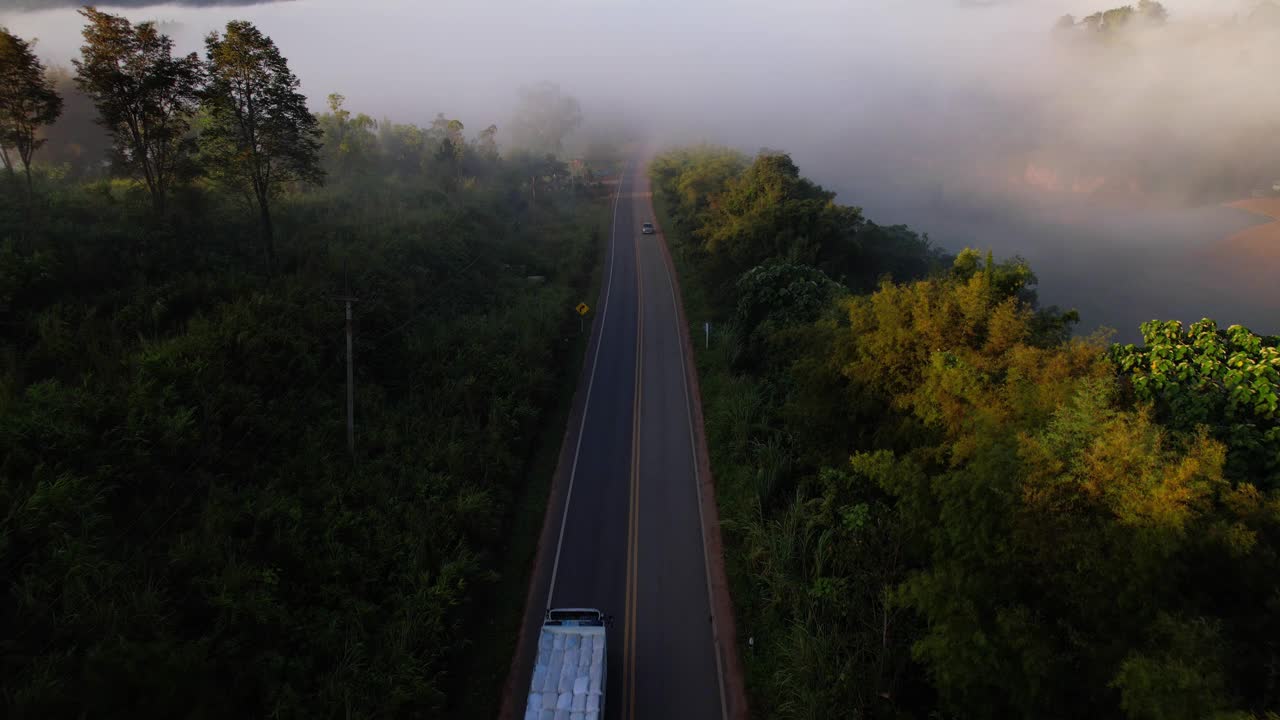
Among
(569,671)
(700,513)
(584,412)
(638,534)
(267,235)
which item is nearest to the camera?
(569,671)

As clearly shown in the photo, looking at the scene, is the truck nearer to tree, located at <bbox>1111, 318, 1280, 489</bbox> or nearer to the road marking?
the road marking

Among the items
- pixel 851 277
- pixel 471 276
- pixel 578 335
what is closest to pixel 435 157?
pixel 471 276

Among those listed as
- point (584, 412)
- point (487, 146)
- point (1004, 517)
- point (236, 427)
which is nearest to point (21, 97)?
point (236, 427)

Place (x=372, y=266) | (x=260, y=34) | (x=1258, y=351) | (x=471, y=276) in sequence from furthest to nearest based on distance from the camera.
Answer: (x=471, y=276) < (x=372, y=266) < (x=260, y=34) < (x=1258, y=351)

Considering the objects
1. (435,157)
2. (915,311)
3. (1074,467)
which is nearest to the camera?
(1074,467)

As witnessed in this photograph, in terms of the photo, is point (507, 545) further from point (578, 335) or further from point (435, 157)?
point (435, 157)

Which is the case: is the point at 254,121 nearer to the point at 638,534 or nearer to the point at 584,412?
the point at 584,412
